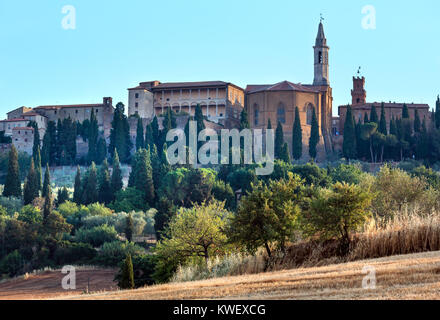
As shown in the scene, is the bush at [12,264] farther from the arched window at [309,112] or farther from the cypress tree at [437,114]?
the cypress tree at [437,114]

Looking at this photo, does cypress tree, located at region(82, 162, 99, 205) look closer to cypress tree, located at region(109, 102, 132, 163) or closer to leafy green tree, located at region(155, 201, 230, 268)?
cypress tree, located at region(109, 102, 132, 163)

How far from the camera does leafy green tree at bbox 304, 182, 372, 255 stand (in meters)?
17.6

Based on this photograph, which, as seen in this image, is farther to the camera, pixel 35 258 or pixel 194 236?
pixel 35 258

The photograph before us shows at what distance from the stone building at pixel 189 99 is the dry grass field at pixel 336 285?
59.4m

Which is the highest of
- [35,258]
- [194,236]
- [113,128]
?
[113,128]

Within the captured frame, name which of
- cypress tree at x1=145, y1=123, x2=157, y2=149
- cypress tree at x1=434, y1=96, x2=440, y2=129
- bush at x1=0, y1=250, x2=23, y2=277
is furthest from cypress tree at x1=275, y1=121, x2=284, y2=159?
bush at x1=0, y1=250, x2=23, y2=277

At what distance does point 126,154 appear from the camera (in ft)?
215

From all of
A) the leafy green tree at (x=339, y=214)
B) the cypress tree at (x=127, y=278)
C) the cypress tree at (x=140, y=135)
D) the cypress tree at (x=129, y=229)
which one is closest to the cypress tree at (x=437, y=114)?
the cypress tree at (x=140, y=135)

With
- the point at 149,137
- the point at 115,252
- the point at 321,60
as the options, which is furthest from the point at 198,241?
the point at 321,60

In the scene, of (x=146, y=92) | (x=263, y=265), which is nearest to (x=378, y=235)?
(x=263, y=265)

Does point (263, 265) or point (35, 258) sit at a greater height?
point (263, 265)

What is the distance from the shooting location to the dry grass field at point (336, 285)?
10.1 metres
